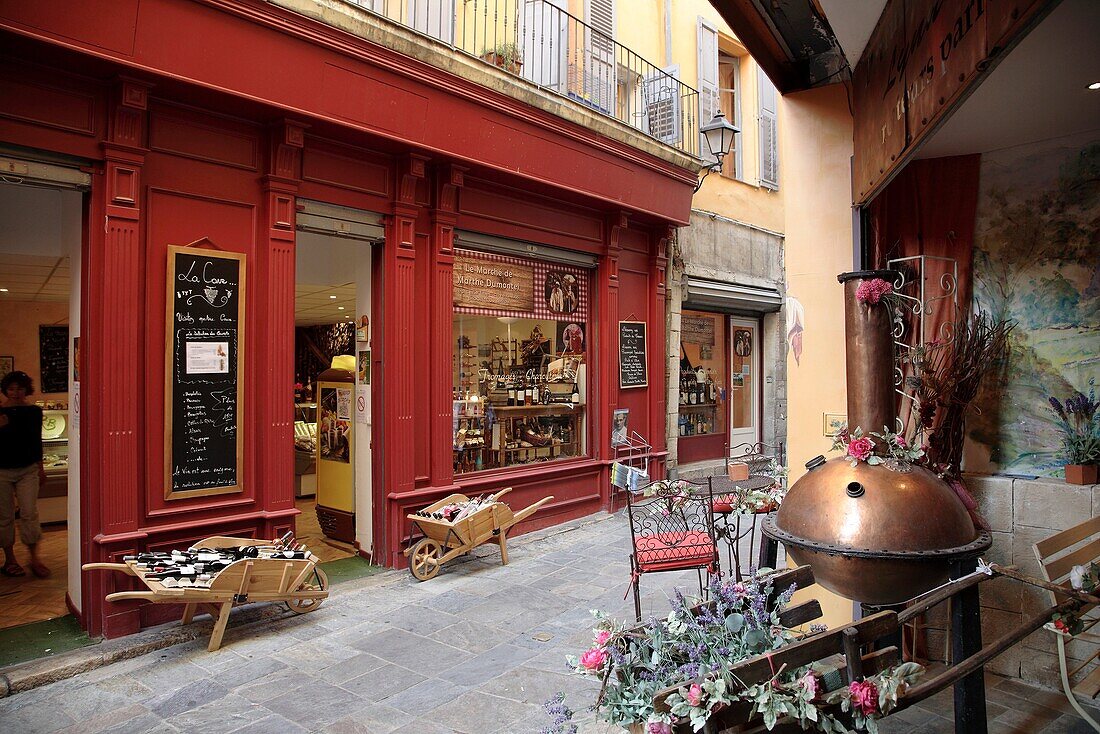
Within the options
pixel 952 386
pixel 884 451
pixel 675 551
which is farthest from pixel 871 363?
pixel 675 551

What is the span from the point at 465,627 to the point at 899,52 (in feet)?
15.6

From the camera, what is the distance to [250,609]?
5559 mm

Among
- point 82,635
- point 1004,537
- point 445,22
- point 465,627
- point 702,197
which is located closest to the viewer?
point 1004,537

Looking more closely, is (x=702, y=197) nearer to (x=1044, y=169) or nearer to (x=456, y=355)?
(x=456, y=355)

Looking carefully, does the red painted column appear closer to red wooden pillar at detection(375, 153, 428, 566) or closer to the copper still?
red wooden pillar at detection(375, 153, 428, 566)

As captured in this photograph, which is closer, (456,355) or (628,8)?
(456,355)

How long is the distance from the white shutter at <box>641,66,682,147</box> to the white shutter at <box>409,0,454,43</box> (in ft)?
12.8

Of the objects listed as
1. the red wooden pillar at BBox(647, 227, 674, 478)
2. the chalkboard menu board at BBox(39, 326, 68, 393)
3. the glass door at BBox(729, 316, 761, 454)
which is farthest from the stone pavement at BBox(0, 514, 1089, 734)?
the chalkboard menu board at BBox(39, 326, 68, 393)

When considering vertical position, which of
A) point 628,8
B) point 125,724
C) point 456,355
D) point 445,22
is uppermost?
point 628,8

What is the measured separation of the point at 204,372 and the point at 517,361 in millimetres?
3979

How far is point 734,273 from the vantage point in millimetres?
12430

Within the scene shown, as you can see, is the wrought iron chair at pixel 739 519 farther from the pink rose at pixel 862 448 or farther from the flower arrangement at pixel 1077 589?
the flower arrangement at pixel 1077 589

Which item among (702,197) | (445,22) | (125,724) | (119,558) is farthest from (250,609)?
(702,197)

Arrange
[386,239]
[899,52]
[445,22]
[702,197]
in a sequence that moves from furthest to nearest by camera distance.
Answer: [702,197] → [445,22] → [386,239] → [899,52]
